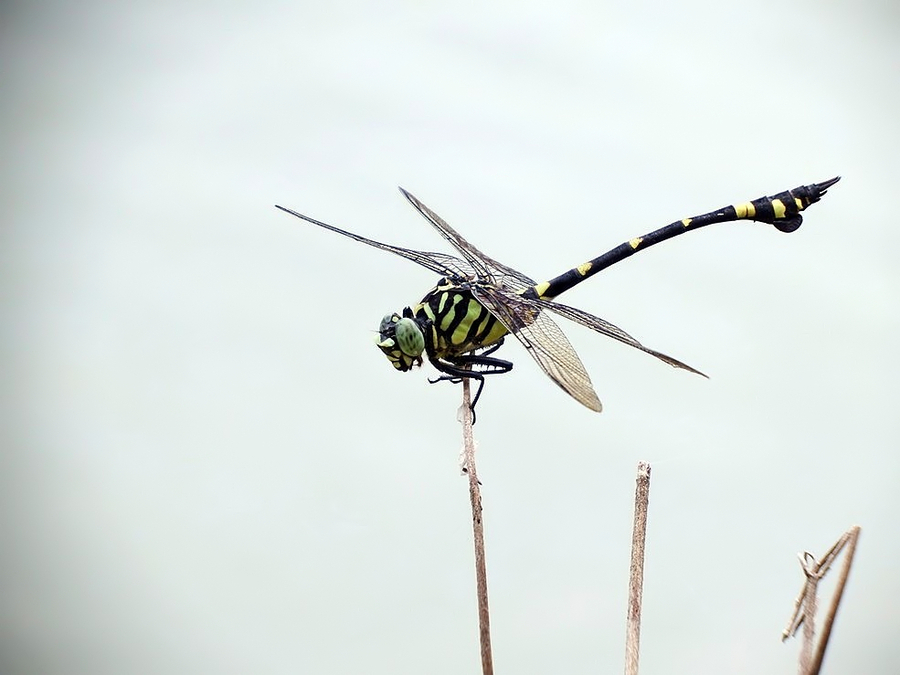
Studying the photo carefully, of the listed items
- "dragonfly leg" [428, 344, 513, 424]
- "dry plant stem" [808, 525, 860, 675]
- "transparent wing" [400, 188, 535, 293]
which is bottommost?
"dry plant stem" [808, 525, 860, 675]

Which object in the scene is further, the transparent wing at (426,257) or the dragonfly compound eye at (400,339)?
the transparent wing at (426,257)

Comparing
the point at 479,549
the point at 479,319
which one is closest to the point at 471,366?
the point at 479,319

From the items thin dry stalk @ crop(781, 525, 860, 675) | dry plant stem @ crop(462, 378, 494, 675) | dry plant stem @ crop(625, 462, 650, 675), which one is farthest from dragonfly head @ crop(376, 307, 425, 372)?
thin dry stalk @ crop(781, 525, 860, 675)

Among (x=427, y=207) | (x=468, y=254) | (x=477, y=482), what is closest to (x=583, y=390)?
(x=477, y=482)

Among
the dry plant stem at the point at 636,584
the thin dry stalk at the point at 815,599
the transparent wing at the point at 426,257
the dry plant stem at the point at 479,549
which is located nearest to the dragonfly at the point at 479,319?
the transparent wing at the point at 426,257

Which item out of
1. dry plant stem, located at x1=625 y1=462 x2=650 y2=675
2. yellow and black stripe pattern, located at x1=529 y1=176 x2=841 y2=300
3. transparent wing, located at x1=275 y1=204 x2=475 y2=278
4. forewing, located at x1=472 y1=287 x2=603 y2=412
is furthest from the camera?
yellow and black stripe pattern, located at x1=529 y1=176 x2=841 y2=300

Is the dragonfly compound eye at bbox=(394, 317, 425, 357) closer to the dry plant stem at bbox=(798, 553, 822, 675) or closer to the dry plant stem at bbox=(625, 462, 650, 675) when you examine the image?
the dry plant stem at bbox=(625, 462, 650, 675)

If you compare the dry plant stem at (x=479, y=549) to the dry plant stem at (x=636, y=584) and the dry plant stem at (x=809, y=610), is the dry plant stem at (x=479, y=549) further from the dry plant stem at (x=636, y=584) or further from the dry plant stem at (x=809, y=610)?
the dry plant stem at (x=809, y=610)
